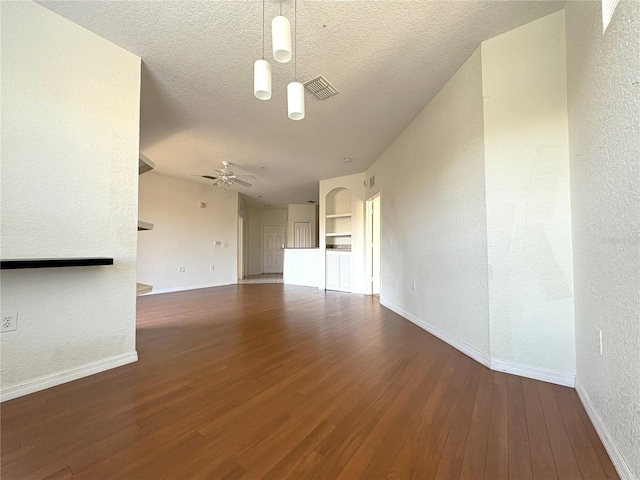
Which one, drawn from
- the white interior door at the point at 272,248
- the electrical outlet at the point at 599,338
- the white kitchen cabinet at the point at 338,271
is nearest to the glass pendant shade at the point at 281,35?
the electrical outlet at the point at 599,338

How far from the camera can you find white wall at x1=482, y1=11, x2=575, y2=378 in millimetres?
1630

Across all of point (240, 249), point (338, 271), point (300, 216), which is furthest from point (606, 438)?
point (300, 216)

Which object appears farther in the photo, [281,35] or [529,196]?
[529,196]

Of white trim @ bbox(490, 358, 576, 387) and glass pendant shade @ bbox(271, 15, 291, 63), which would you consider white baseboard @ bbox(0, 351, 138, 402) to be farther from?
white trim @ bbox(490, 358, 576, 387)

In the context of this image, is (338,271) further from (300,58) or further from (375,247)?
(300,58)

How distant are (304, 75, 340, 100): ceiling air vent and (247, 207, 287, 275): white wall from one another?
6920 millimetres

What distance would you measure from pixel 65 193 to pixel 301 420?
2.09 meters

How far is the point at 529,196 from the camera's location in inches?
67.2

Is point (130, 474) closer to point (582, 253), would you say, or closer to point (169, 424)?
point (169, 424)

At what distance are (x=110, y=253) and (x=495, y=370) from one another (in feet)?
9.78

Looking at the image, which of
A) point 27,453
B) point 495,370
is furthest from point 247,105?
point 495,370

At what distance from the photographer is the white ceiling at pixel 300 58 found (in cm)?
160

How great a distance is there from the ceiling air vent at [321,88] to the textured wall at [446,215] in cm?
108

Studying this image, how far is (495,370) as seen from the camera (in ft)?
5.87
